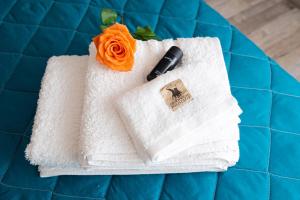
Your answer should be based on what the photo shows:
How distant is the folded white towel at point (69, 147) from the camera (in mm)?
803

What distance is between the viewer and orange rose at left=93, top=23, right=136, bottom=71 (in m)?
0.87

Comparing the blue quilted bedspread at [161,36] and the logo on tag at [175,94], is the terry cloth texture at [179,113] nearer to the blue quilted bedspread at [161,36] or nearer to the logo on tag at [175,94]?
the logo on tag at [175,94]

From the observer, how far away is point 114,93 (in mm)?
855

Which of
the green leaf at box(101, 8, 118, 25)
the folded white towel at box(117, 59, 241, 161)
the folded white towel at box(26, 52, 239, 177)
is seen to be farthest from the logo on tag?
the green leaf at box(101, 8, 118, 25)

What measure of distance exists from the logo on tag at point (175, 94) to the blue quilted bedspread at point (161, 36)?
8.3 inches

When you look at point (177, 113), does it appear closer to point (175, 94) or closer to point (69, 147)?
point (175, 94)


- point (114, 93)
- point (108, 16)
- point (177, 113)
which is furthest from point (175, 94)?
point (108, 16)

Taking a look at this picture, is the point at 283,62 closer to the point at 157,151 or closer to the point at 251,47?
the point at 251,47

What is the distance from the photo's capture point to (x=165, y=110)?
796 millimetres

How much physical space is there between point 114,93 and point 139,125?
124mm

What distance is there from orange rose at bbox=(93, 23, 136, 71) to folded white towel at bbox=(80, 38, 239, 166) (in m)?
0.03

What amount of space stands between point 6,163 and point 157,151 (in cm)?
44

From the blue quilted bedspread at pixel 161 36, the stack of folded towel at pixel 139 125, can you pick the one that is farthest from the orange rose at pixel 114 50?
the blue quilted bedspread at pixel 161 36

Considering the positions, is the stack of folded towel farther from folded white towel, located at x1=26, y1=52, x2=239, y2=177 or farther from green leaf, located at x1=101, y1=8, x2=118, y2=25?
green leaf, located at x1=101, y1=8, x2=118, y2=25
